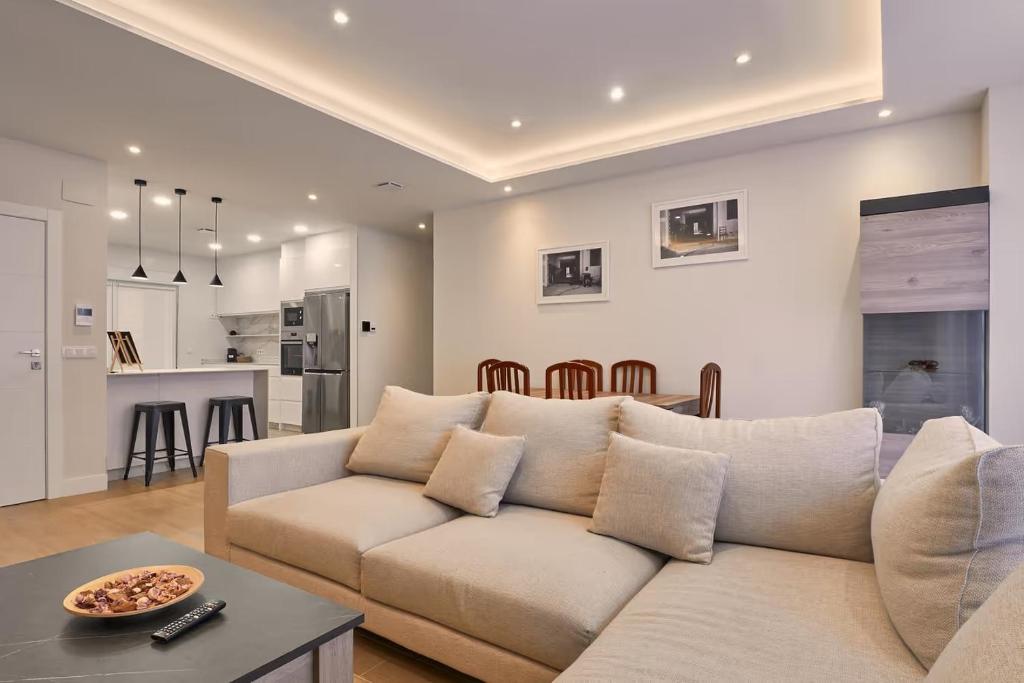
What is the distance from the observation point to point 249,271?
8750 millimetres

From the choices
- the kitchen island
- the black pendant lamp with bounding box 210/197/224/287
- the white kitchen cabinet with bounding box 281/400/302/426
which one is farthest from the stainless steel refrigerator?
the black pendant lamp with bounding box 210/197/224/287

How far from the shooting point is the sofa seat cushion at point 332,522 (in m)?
1.92

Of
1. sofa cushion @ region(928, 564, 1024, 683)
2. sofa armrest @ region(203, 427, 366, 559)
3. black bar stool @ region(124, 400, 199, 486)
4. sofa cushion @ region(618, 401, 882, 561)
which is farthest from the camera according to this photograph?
black bar stool @ region(124, 400, 199, 486)

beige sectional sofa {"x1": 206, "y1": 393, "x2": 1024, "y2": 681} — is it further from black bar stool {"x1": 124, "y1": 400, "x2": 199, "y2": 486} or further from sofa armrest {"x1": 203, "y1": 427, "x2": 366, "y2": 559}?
black bar stool {"x1": 124, "y1": 400, "x2": 199, "y2": 486}

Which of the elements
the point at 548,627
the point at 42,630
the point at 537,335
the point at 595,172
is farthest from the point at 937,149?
the point at 42,630

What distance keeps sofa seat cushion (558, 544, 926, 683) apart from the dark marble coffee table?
58 centimetres

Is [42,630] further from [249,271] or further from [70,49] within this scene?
[249,271]

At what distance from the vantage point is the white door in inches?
153

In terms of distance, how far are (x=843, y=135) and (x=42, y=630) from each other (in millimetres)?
4842

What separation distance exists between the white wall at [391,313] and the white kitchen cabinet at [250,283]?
2.17 meters

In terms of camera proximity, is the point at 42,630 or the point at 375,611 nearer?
the point at 42,630

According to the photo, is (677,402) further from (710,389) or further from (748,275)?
(748,275)

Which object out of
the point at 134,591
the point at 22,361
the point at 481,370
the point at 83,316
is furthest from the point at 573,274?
the point at 22,361

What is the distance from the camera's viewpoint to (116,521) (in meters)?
3.55
